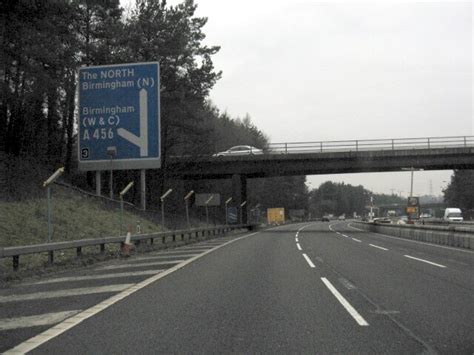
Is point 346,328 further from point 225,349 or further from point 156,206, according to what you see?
point 156,206

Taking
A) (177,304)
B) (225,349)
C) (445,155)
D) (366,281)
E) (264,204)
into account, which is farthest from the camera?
(264,204)

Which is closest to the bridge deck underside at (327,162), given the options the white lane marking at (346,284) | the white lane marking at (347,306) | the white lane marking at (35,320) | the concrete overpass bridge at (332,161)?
the concrete overpass bridge at (332,161)

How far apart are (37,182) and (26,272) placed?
15465 millimetres

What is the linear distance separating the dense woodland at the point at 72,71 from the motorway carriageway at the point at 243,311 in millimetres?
13111

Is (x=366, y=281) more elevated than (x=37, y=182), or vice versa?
(x=37, y=182)

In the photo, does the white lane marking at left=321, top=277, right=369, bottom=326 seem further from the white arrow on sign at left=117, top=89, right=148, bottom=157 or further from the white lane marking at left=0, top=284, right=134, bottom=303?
the white arrow on sign at left=117, top=89, right=148, bottom=157

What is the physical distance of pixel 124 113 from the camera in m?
22.0

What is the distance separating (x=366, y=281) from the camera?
11836 millimetres

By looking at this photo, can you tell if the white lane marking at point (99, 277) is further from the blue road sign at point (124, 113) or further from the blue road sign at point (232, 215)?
the blue road sign at point (232, 215)

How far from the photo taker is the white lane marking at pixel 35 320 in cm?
725

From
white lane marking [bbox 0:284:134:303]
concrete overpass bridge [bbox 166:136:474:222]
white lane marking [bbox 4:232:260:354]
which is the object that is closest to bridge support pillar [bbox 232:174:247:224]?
concrete overpass bridge [bbox 166:136:474:222]

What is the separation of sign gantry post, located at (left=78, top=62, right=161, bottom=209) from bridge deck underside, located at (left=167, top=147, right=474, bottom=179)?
86.2 ft

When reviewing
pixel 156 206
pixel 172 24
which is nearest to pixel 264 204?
pixel 156 206

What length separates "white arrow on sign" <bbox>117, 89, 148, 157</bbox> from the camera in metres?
22.0
